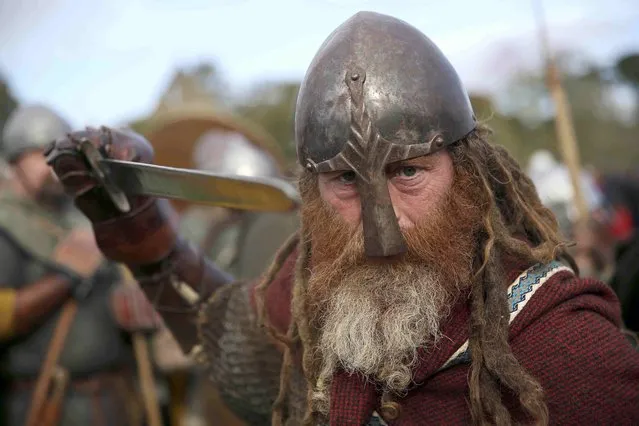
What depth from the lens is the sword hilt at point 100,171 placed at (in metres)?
2.47

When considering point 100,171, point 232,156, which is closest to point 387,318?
point 100,171

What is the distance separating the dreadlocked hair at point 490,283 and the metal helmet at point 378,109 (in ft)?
0.56

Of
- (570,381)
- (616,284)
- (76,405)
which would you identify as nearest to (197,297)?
(570,381)

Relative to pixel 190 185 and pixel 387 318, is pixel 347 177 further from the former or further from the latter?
pixel 190 185

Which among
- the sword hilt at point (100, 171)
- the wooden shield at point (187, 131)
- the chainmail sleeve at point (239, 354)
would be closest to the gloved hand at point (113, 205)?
the sword hilt at point (100, 171)

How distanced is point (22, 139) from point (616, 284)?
3.47 m

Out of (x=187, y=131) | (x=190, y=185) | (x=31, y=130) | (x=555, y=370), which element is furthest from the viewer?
(x=187, y=131)

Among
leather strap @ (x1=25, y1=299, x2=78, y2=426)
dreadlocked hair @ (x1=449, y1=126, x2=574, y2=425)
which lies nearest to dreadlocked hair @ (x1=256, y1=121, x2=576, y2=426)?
dreadlocked hair @ (x1=449, y1=126, x2=574, y2=425)

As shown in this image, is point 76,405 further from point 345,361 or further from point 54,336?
point 345,361

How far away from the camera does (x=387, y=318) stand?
2131 mm

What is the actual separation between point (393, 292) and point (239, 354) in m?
0.83

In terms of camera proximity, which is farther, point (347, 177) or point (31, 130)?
point (31, 130)

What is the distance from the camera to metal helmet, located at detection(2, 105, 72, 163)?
4.82 meters

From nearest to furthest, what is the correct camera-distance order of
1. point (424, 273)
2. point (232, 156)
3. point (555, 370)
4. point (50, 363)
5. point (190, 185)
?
1. point (555, 370)
2. point (424, 273)
3. point (190, 185)
4. point (50, 363)
5. point (232, 156)
